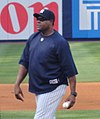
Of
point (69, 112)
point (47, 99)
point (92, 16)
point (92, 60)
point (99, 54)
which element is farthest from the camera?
point (92, 16)

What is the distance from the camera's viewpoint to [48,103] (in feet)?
19.6

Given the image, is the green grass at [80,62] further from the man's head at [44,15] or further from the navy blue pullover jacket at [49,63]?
the man's head at [44,15]

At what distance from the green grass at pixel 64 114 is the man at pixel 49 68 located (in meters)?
3.44

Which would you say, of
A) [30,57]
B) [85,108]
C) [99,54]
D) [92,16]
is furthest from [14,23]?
[30,57]

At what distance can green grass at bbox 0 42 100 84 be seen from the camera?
50.5ft

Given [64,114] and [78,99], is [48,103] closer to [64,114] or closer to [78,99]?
[64,114]

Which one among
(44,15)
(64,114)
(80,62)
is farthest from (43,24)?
(80,62)

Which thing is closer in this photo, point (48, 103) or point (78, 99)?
point (48, 103)

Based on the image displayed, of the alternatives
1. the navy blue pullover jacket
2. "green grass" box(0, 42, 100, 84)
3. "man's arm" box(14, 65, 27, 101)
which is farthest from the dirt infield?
the navy blue pullover jacket

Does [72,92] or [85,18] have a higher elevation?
[72,92]

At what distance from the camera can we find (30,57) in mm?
6188

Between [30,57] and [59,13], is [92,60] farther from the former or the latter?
[30,57]

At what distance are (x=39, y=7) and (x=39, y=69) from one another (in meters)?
23.7

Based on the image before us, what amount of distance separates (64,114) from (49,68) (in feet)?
12.6
